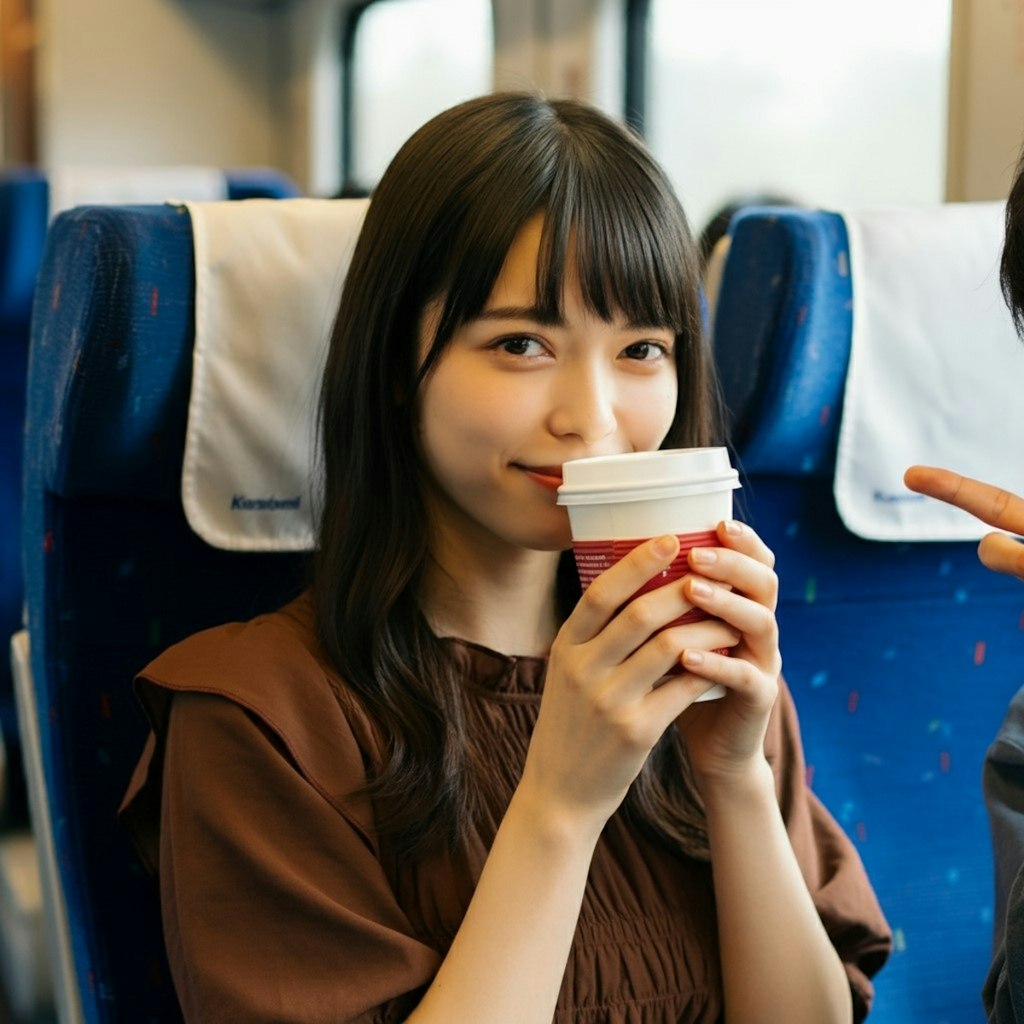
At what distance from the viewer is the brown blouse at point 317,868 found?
1.01 m

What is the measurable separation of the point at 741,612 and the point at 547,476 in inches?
8.2

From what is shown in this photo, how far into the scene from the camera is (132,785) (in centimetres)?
118

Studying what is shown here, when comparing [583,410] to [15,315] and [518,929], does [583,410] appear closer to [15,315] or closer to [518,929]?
[518,929]

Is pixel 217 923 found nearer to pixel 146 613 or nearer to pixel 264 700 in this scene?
pixel 264 700

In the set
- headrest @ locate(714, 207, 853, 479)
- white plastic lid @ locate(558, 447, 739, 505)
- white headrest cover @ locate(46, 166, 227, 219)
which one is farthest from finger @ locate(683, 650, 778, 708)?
white headrest cover @ locate(46, 166, 227, 219)

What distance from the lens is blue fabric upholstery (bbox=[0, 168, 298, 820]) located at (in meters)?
2.88

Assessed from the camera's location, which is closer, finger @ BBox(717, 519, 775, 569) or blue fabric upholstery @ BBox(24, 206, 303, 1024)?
finger @ BBox(717, 519, 775, 569)

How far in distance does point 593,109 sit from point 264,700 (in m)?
0.56

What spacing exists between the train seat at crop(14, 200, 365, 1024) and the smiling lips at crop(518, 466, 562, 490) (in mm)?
372

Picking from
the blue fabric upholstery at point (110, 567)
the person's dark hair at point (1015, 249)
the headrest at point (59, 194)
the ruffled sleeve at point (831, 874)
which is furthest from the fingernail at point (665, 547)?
the headrest at point (59, 194)

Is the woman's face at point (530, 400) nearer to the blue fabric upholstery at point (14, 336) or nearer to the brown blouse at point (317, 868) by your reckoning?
the brown blouse at point (317, 868)

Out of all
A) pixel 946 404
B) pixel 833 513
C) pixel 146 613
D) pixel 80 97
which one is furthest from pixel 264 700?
pixel 80 97


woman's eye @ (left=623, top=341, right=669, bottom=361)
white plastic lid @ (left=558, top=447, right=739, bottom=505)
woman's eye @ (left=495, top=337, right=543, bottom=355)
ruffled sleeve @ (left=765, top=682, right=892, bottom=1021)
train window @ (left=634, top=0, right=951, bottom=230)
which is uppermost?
train window @ (left=634, top=0, right=951, bottom=230)

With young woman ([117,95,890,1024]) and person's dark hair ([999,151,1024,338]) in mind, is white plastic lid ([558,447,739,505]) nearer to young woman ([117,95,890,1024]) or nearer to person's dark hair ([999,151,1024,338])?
young woman ([117,95,890,1024])
